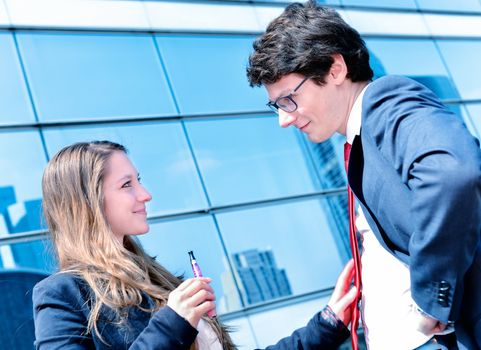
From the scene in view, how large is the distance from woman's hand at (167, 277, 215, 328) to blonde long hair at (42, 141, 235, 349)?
7.5 inches

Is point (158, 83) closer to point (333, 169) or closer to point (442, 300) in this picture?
point (333, 169)

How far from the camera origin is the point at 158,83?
22.5 ft

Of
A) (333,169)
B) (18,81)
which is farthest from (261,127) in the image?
(18,81)

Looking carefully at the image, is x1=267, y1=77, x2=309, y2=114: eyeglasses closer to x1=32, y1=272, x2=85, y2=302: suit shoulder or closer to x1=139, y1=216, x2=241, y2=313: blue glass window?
x1=32, y1=272, x2=85, y2=302: suit shoulder

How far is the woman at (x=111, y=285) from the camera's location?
1865mm

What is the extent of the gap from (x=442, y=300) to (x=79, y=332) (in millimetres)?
999

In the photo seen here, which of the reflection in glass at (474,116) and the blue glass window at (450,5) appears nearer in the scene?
the reflection in glass at (474,116)

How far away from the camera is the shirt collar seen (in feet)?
5.90

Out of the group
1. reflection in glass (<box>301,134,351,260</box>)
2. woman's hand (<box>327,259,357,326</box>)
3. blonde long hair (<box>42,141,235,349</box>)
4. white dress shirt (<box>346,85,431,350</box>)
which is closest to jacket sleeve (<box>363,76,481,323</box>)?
white dress shirt (<box>346,85,431,350</box>)

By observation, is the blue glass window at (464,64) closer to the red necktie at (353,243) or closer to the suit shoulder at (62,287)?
the red necktie at (353,243)

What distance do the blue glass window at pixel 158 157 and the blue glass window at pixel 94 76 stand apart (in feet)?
0.50

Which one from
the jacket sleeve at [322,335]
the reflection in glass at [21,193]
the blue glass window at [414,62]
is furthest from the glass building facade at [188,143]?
the jacket sleeve at [322,335]

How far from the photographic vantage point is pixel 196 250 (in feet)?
19.7

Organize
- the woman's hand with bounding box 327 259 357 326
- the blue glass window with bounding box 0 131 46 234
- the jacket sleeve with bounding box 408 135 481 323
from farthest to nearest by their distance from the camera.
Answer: the blue glass window with bounding box 0 131 46 234, the woman's hand with bounding box 327 259 357 326, the jacket sleeve with bounding box 408 135 481 323
